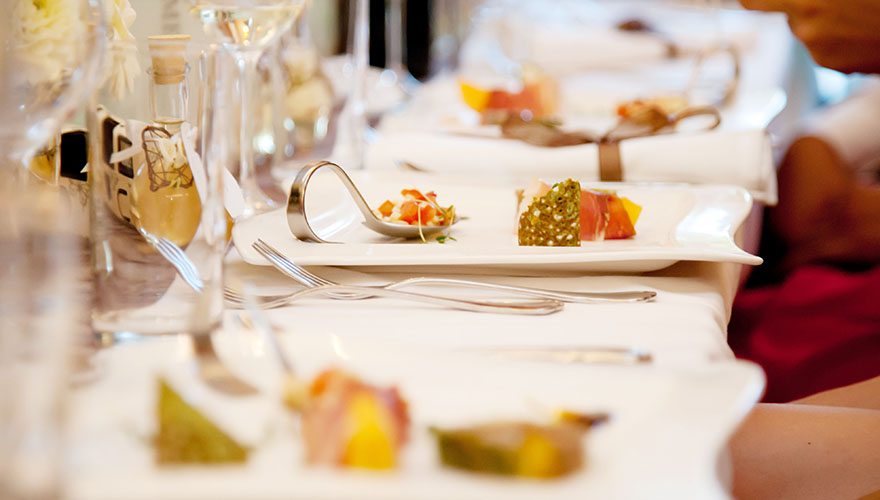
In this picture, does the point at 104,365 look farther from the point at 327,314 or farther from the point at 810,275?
the point at 810,275

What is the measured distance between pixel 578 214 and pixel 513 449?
0.42m

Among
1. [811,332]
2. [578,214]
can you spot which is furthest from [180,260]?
[811,332]

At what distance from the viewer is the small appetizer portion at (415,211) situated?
2.63ft

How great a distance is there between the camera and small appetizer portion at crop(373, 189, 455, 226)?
803 millimetres

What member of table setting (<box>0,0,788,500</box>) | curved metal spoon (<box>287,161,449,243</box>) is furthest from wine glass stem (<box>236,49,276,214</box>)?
curved metal spoon (<box>287,161,449,243</box>)

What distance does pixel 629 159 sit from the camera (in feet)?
3.59

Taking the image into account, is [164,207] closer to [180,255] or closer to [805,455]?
[180,255]

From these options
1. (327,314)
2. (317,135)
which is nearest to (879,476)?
(327,314)

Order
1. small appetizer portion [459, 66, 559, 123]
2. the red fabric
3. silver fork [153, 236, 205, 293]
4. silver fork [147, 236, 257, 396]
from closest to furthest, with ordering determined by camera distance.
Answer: silver fork [147, 236, 257, 396], silver fork [153, 236, 205, 293], the red fabric, small appetizer portion [459, 66, 559, 123]

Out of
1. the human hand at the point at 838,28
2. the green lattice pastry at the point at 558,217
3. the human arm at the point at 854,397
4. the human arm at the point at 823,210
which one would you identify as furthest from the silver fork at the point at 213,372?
the human arm at the point at 823,210

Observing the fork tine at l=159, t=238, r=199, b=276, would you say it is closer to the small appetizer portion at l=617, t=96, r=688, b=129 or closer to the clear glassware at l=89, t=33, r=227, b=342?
the clear glassware at l=89, t=33, r=227, b=342

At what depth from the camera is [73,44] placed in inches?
19.5

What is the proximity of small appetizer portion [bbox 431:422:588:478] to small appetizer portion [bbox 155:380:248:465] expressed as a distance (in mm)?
81

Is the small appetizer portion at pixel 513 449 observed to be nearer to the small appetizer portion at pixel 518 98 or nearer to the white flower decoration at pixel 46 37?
the white flower decoration at pixel 46 37
